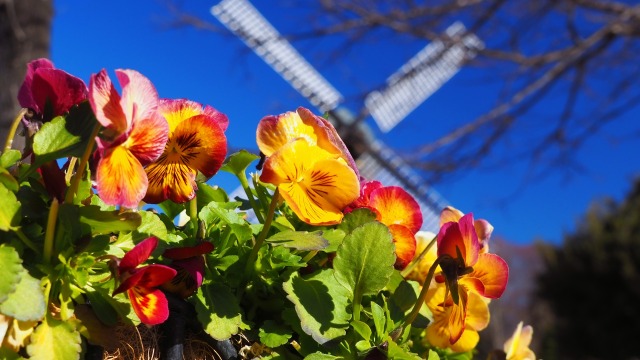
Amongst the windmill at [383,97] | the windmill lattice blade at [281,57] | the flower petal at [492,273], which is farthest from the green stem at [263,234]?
the windmill lattice blade at [281,57]

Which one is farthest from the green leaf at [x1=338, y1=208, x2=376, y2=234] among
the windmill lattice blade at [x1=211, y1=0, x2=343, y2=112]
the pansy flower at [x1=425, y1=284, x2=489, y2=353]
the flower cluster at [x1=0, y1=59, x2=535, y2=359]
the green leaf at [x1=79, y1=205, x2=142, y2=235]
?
the windmill lattice blade at [x1=211, y1=0, x2=343, y2=112]

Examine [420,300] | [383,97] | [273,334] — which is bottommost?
[273,334]

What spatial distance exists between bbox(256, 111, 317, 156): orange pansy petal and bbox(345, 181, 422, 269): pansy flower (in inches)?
4.1

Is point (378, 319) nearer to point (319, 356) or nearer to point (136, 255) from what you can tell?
point (319, 356)

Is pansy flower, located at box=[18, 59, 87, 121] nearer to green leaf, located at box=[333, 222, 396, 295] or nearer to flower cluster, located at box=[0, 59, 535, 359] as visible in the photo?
flower cluster, located at box=[0, 59, 535, 359]

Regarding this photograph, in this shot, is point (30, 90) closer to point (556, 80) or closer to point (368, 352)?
point (368, 352)

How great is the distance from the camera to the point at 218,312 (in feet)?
1.69

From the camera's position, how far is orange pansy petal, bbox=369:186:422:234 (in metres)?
0.66

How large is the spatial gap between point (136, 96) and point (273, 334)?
22 cm

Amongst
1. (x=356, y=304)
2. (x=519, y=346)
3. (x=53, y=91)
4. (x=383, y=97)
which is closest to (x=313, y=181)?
(x=356, y=304)

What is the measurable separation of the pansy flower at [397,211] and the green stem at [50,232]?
0.28 meters

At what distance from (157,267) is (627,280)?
25.8ft

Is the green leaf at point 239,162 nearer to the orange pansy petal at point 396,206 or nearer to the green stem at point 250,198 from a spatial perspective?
the green stem at point 250,198

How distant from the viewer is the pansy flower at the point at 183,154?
543mm
